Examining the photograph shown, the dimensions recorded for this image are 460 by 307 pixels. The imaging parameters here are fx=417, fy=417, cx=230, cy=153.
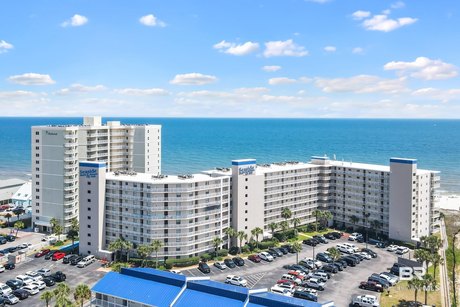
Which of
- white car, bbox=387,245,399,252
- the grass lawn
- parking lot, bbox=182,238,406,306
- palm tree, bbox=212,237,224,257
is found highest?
palm tree, bbox=212,237,224,257

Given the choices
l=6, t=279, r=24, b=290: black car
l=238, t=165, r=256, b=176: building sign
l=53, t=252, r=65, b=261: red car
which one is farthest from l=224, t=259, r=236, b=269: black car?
l=6, t=279, r=24, b=290: black car

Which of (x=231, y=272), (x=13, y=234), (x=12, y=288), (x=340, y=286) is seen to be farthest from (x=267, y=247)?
(x=13, y=234)

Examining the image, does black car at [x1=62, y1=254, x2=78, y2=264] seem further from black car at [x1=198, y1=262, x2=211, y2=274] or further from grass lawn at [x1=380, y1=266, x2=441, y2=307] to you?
grass lawn at [x1=380, y1=266, x2=441, y2=307]

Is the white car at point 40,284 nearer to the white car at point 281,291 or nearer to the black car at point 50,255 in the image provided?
the black car at point 50,255

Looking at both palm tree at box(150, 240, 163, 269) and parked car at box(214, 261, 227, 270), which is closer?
palm tree at box(150, 240, 163, 269)

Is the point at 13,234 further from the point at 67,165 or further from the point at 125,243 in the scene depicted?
the point at 125,243

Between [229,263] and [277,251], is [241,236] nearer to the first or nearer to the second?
[277,251]

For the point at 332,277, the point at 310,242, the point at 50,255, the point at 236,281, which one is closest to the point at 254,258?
Answer: the point at 236,281
